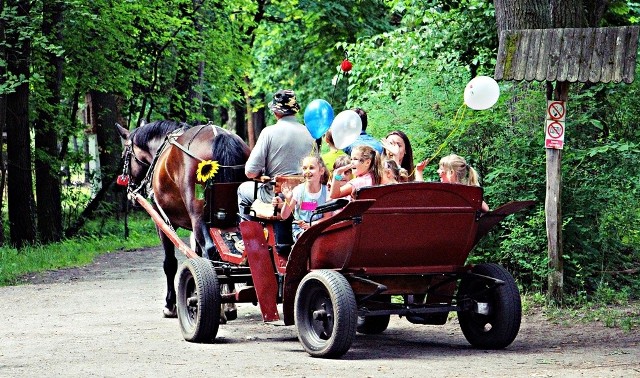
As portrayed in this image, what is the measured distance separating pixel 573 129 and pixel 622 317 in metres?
2.23

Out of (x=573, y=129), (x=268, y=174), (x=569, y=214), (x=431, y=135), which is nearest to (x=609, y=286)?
(x=569, y=214)

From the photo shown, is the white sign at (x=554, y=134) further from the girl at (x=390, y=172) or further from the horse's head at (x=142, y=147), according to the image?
the horse's head at (x=142, y=147)

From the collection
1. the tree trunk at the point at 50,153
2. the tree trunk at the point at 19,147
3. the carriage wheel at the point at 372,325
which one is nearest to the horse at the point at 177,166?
the carriage wheel at the point at 372,325

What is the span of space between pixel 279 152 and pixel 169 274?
9.45 ft

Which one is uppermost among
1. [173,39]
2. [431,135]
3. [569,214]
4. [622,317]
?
[173,39]

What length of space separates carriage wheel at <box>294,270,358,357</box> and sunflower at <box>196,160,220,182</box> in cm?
253

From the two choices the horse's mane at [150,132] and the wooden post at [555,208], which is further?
the horse's mane at [150,132]

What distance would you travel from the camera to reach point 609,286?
1202 cm

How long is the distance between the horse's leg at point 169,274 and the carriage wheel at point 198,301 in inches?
76.1

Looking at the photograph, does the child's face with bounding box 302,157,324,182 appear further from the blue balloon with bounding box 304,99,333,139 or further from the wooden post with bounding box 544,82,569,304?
the wooden post with bounding box 544,82,569,304

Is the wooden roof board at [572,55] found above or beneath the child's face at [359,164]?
above

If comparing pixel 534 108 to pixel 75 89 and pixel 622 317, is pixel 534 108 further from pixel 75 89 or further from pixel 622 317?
pixel 75 89

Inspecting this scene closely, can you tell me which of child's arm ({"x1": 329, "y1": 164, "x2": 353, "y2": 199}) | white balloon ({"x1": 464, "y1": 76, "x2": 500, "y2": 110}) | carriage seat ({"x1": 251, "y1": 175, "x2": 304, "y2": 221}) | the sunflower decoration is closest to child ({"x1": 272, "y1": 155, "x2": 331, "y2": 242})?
carriage seat ({"x1": 251, "y1": 175, "x2": 304, "y2": 221})

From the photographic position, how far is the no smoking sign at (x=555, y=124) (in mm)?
11039
